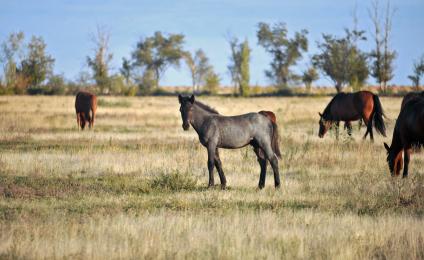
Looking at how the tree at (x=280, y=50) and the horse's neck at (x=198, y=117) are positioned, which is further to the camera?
the tree at (x=280, y=50)

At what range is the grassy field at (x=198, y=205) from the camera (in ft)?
23.2

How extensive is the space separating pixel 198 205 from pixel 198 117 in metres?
2.29

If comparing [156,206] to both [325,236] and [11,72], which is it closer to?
[325,236]

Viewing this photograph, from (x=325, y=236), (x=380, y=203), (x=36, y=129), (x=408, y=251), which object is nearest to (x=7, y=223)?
(x=325, y=236)

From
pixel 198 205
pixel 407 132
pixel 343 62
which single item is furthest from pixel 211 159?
pixel 343 62

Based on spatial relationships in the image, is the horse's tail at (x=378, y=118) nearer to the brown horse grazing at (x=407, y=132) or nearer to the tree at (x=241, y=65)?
the brown horse grazing at (x=407, y=132)

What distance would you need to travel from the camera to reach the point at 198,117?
461 inches

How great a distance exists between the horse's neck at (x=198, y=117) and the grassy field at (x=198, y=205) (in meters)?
0.99

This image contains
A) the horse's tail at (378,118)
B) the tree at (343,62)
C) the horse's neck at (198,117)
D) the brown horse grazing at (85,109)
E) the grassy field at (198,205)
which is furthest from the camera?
the tree at (343,62)

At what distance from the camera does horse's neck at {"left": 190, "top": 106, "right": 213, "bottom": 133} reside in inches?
460

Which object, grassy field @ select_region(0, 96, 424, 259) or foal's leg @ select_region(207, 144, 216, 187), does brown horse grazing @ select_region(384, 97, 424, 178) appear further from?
foal's leg @ select_region(207, 144, 216, 187)

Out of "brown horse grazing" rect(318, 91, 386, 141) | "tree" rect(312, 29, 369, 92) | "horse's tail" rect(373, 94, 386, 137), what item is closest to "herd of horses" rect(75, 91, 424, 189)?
"horse's tail" rect(373, 94, 386, 137)

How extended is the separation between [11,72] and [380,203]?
220ft

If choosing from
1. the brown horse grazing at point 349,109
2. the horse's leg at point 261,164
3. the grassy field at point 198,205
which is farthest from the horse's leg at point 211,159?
the brown horse grazing at point 349,109
